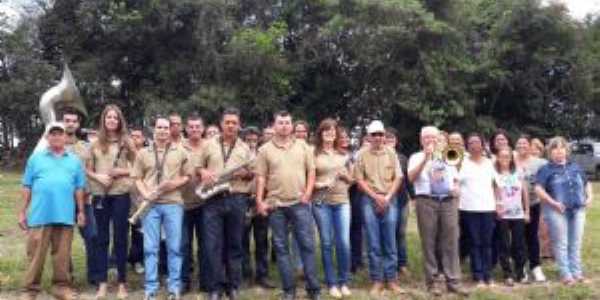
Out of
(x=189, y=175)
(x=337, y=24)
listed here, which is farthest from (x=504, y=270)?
(x=337, y=24)

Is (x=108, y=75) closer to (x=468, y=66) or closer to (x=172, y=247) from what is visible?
(x=468, y=66)

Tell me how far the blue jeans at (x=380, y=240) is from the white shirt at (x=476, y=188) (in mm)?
916

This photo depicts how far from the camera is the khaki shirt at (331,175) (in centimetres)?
812

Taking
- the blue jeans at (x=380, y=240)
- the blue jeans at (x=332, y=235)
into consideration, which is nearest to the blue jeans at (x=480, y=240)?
the blue jeans at (x=380, y=240)

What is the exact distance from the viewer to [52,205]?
740cm

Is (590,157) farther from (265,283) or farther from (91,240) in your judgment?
(91,240)

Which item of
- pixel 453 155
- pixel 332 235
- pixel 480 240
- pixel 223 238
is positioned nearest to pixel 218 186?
pixel 223 238

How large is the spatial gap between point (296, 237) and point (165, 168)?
1.56 m

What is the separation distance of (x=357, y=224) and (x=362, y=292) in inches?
45.3

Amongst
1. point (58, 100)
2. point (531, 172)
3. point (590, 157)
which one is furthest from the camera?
point (590, 157)

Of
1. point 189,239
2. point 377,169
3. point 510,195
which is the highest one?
point 377,169

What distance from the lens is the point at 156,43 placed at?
1168 inches

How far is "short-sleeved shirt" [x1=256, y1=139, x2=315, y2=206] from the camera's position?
25.3ft

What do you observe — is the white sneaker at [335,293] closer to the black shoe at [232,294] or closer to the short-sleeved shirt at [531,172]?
the black shoe at [232,294]
